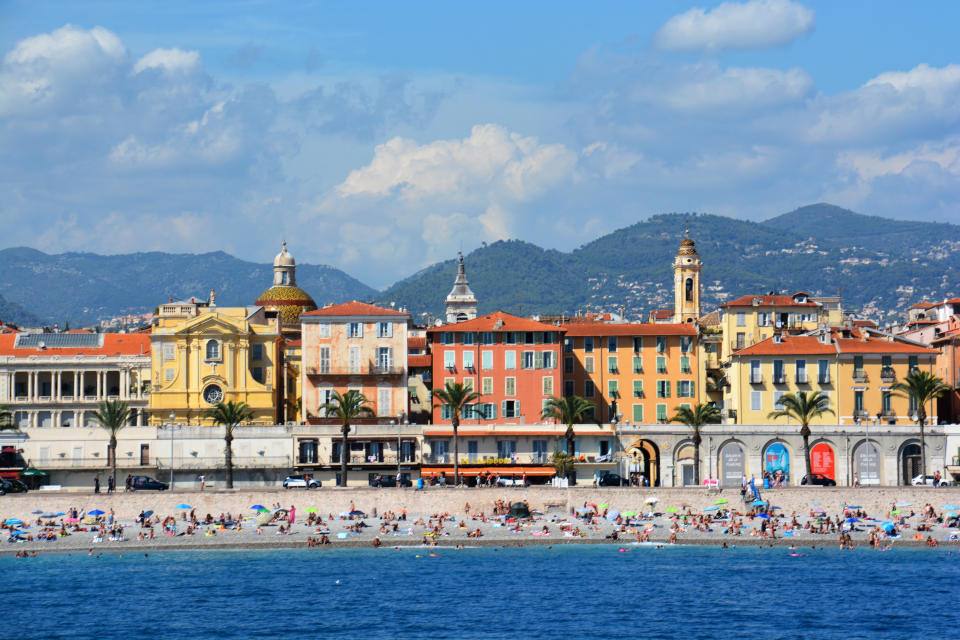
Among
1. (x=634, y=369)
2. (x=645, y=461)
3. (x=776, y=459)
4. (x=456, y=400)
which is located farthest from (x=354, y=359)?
(x=776, y=459)

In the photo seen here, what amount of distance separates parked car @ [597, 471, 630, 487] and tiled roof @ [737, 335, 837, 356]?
13.7m

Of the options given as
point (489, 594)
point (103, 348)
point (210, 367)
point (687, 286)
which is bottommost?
point (489, 594)

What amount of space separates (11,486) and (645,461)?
4386 cm

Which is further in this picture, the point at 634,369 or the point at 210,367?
the point at 634,369

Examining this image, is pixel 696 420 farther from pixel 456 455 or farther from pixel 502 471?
pixel 456 455

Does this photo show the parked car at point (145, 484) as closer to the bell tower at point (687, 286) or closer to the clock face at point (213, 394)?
the clock face at point (213, 394)

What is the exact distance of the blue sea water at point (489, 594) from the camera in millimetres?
64625

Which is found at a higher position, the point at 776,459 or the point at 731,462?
the point at 776,459

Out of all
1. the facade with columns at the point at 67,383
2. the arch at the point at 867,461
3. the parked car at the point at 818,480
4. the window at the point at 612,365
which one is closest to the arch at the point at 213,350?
the facade with columns at the point at 67,383

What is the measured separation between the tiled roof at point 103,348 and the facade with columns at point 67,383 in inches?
3.2

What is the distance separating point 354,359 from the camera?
104625mm

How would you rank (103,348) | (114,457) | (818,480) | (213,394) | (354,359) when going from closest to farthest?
(818,480) < (114,457) < (354,359) < (213,394) < (103,348)

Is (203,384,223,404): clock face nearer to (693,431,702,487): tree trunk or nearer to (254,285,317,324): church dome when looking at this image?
(254,285,317,324): church dome

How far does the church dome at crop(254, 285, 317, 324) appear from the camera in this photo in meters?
136
